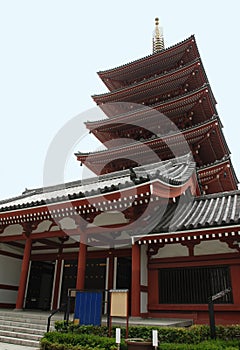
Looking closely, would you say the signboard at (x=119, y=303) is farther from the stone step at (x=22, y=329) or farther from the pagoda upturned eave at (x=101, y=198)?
the pagoda upturned eave at (x=101, y=198)

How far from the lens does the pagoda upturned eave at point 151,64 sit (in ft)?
65.5

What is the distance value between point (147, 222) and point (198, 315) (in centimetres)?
317

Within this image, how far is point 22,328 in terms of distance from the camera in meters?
8.78

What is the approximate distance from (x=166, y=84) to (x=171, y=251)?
13.5 metres

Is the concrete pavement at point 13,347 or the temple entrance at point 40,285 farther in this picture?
the temple entrance at point 40,285

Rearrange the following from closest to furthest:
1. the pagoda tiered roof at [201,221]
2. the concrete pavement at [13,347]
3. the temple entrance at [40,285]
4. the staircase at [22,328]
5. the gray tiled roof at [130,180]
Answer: the concrete pavement at [13,347]
the staircase at [22,328]
the pagoda tiered roof at [201,221]
the gray tiled roof at [130,180]
the temple entrance at [40,285]

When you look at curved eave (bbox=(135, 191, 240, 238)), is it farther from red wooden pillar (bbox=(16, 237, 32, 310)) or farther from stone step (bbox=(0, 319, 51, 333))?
red wooden pillar (bbox=(16, 237, 32, 310))

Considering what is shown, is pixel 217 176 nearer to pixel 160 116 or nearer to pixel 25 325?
pixel 160 116

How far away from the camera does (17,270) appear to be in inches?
546

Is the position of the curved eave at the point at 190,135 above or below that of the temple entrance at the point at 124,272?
above

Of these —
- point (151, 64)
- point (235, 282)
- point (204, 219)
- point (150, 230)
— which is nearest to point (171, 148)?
point (151, 64)

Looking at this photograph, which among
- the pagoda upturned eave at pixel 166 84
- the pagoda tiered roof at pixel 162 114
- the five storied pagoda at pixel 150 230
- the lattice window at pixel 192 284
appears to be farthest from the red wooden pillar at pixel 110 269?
the pagoda upturned eave at pixel 166 84

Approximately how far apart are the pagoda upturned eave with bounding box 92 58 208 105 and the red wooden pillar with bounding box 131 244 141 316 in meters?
13.5

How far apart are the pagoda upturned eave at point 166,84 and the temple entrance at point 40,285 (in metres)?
12.8
